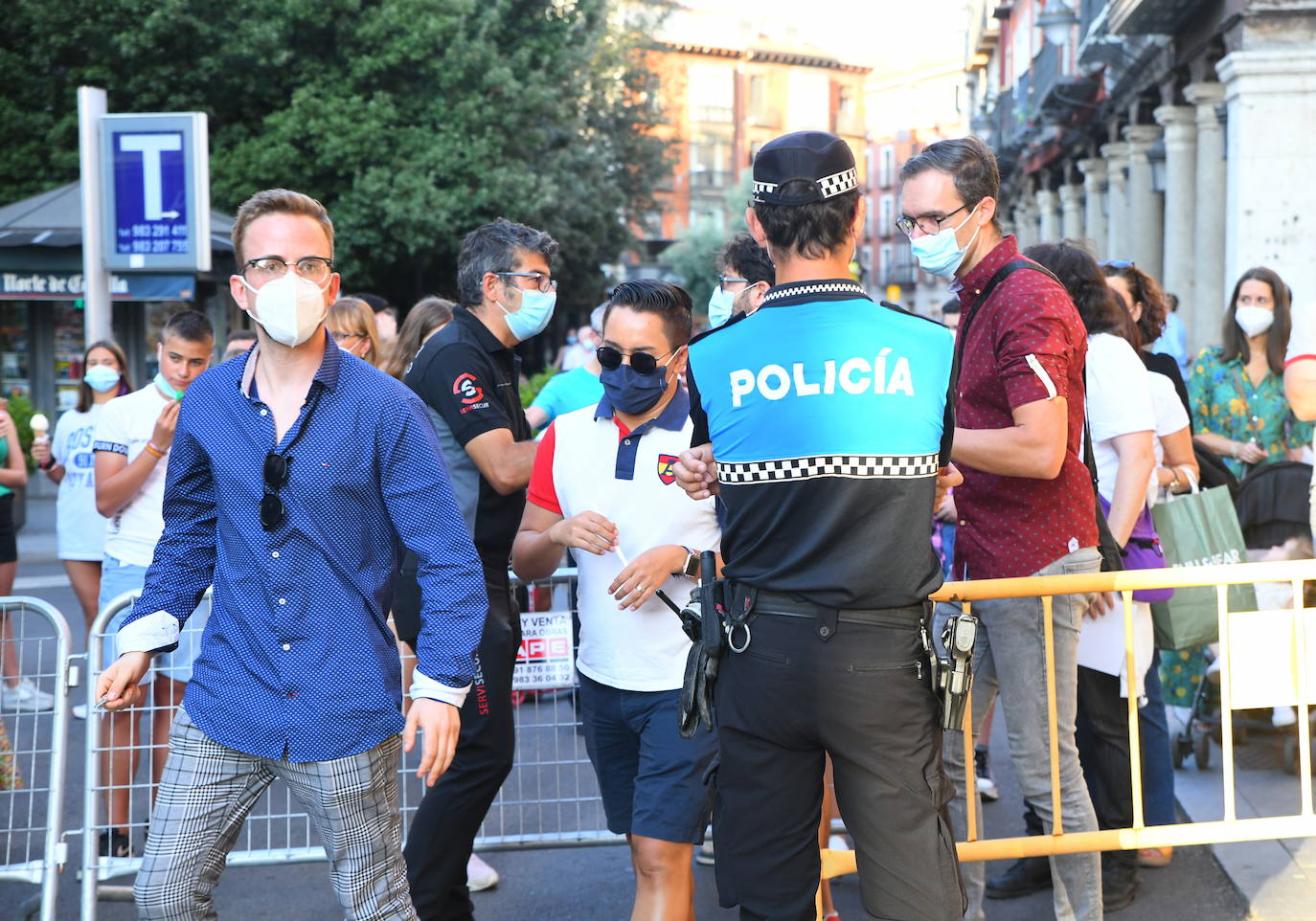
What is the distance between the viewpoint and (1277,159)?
12219mm

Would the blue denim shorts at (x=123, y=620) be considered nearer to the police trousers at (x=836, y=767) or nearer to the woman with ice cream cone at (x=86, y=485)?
the woman with ice cream cone at (x=86, y=485)

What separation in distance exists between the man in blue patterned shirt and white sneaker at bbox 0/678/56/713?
206 centimetres

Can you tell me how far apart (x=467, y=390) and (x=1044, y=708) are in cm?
193

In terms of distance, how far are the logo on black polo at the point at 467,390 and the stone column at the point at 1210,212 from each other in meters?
12.4

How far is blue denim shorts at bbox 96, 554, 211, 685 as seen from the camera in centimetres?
462

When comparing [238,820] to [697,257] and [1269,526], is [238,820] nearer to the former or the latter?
[1269,526]

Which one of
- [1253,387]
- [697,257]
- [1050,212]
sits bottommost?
[1253,387]

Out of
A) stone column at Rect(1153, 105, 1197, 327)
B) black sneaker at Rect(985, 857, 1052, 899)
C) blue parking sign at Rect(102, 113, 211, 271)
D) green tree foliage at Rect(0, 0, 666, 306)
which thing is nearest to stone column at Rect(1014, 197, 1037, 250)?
green tree foliage at Rect(0, 0, 666, 306)

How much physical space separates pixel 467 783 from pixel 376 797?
1006 millimetres

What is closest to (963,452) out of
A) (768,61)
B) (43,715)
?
(43,715)

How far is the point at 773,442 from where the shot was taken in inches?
112

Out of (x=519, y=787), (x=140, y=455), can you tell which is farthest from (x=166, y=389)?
(x=519, y=787)

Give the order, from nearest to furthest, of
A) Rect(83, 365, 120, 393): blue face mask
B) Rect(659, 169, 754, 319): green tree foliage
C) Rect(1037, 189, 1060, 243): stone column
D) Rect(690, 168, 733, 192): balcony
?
Rect(83, 365, 120, 393): blue face mask
Rect(1037, 189, 1060, 243): stone column
Rect(659, 169, 754, 319): green tree foliage
Rect(690, 168, 733, 192): balcony

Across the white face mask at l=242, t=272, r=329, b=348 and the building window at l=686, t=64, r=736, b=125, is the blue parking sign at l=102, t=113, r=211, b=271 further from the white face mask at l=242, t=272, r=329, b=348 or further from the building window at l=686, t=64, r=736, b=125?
the building window at l=686, t=64, r=736, b=125
